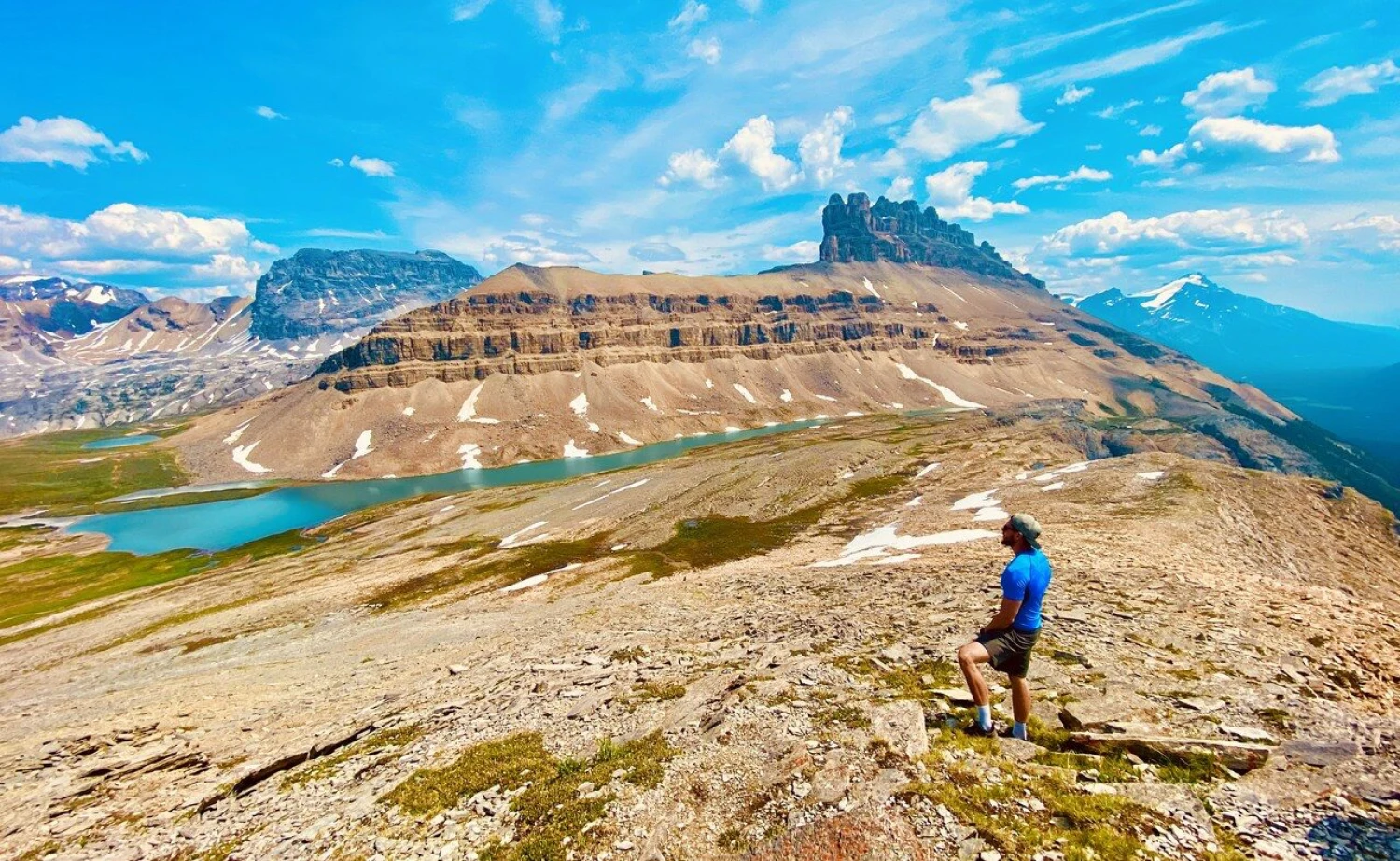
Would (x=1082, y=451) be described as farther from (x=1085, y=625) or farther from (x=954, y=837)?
(x=954, y=837)

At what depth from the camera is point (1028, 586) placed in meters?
10.3

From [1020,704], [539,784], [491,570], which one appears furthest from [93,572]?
[1020,704]

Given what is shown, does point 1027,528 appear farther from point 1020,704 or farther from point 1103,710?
point 1103,710

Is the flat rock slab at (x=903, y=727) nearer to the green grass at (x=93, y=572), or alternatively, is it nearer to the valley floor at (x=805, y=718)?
the valley floor at (x=805, y=718)

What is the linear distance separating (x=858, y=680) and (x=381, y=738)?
45.3 feet

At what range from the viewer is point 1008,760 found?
33.7ft

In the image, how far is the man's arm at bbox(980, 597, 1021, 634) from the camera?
10398mm

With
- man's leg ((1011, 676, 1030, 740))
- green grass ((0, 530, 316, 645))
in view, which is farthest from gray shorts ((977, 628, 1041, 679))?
green grass ((0, 530, 316, 645))

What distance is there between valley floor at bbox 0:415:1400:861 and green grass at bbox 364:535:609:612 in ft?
36.7

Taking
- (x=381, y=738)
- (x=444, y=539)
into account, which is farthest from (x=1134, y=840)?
(x=444, y=539)

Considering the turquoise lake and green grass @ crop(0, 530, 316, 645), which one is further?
the turquoise lake

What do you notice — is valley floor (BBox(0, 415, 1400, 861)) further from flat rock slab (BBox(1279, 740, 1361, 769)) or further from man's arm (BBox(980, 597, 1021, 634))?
man's arm (BBox(980, 597, 1021, 634))

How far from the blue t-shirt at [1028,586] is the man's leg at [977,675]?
0.80 m

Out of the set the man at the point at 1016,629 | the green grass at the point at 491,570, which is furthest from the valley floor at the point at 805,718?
the green grass at the point at 491,570
